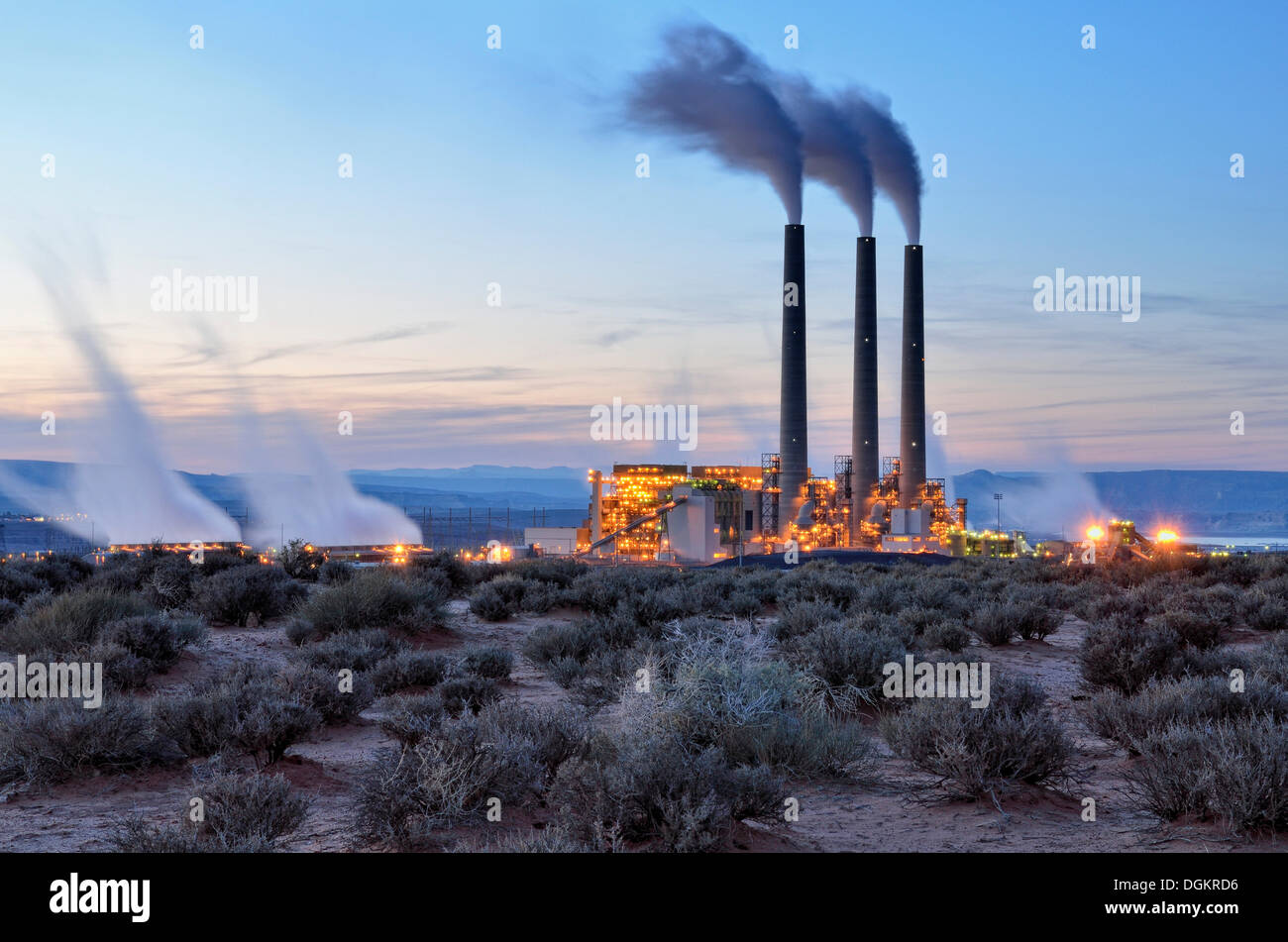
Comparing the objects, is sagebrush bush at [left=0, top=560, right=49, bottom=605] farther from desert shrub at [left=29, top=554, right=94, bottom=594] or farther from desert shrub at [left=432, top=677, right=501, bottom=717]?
desert shrub at [left=432, top=677, right=501, bottom=717]

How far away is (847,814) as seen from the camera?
7457mm

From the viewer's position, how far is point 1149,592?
21422mm

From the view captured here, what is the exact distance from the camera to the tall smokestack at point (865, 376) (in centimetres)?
7638

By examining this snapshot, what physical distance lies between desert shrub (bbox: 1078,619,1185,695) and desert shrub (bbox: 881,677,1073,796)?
3827 mm

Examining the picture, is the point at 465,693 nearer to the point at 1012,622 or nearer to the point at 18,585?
the point at 1012,622

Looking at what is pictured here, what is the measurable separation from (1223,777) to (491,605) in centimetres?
1506

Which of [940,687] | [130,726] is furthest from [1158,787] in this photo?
[130,726]

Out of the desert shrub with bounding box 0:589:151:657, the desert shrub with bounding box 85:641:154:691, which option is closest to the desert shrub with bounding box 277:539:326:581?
the desert shrub with bounding box 0:589:151:657

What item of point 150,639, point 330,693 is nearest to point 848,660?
point 330,693

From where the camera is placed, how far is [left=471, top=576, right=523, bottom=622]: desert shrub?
2009cm

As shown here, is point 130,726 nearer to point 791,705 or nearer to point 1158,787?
point 791,705

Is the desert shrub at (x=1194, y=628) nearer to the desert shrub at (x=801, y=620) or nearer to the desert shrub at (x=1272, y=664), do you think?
the desert shrub at (x=1272, y=664)

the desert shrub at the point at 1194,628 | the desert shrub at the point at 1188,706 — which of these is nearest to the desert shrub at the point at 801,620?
the desert shrub at the point at 1194,628
